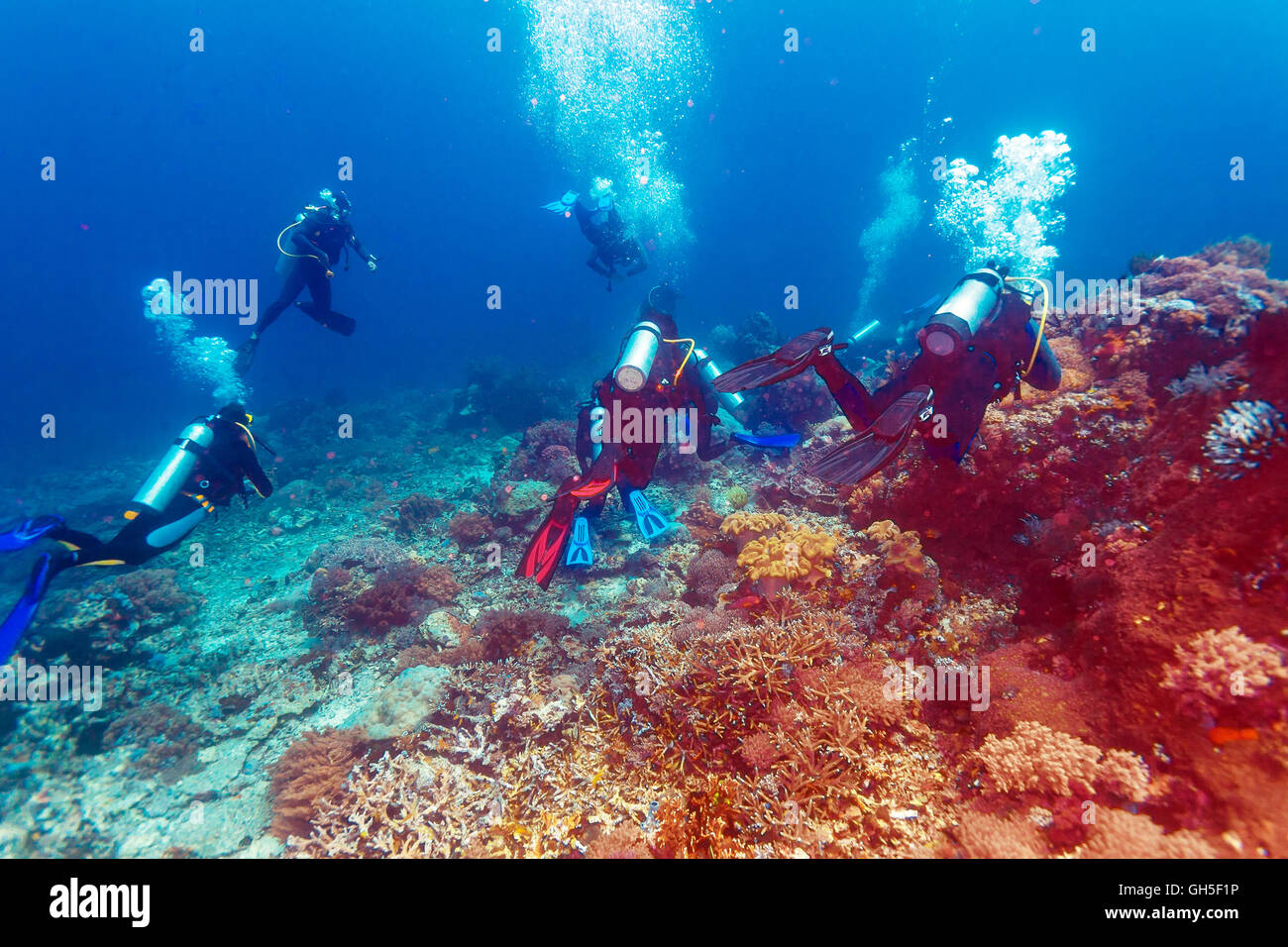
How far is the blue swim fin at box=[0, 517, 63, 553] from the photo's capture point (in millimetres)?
5281

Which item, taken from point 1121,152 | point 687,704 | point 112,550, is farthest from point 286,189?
point 1121,152

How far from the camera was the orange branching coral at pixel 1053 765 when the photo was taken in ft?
8.05

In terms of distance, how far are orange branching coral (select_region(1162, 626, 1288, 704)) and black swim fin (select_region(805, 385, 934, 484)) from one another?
6.24 ft

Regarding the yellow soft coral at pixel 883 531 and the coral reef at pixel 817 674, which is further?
the yellow soft coral at pixel 883 531

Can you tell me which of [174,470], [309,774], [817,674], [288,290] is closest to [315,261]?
[288,290]

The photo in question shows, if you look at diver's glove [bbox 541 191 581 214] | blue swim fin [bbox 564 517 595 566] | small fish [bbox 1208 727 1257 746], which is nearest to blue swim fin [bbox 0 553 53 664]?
blue swim fin [bbox 564 517 595 566]

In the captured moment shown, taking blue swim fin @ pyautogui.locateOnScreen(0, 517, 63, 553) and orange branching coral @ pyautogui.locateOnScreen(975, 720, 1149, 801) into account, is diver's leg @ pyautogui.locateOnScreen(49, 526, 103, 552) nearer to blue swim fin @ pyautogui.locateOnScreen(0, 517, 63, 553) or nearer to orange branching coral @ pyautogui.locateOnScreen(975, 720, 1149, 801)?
blue swim fin @ pyautogui.locateOnScreen(0, 517, 63, 553)

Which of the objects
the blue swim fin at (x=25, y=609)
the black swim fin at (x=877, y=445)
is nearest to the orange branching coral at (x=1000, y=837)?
the black swim fin at (x=877, y=445)

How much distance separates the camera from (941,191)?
47.1 metres

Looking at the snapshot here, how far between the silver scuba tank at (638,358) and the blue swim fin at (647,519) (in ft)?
5.10

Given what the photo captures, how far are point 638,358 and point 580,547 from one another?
2.60 meters

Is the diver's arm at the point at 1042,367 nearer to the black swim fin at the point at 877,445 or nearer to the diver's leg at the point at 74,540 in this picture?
the black swim fin at the point at 877,445
